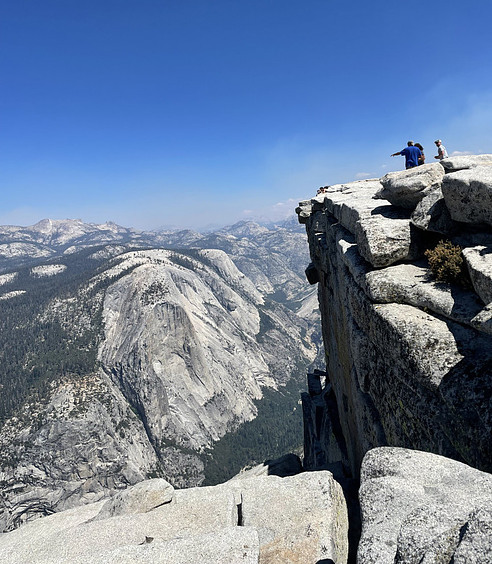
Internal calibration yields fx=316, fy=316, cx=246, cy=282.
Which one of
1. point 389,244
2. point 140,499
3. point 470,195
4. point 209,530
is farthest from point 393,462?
point 140,499

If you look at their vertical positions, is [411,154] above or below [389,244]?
above

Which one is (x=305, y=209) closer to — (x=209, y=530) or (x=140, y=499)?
(x=140, y=499)

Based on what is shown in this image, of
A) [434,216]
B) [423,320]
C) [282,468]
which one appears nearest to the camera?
[423,320]

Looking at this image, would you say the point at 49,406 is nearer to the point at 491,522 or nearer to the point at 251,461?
the point at 251,461

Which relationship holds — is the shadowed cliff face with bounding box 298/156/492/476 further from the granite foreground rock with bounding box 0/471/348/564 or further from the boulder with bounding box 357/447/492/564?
the granite foreground rock with bounding box 0/471/348/564

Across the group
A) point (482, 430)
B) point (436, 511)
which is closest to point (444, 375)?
point (482, 430)

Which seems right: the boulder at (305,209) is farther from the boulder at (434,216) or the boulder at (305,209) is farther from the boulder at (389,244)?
the boulder at (434,216)
